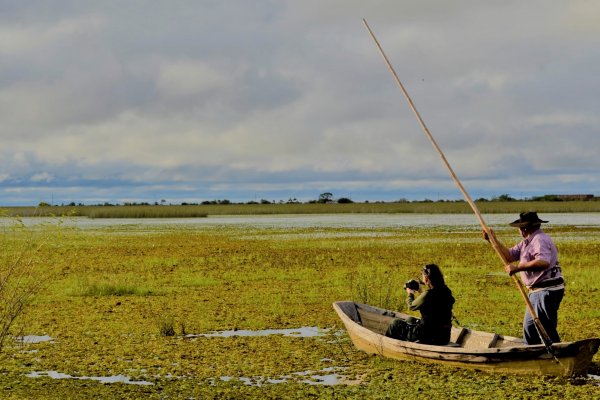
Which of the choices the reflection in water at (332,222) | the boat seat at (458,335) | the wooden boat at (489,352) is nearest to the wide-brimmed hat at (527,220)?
the wooden boat at (489,352)

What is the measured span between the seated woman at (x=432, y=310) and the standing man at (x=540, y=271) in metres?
0.94

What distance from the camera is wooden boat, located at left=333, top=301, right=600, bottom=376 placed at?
27.5 feet

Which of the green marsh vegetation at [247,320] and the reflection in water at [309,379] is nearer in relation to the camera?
the green marsh vegetation at [247,320]

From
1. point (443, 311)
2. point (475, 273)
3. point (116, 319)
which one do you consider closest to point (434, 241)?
point (475, 273)

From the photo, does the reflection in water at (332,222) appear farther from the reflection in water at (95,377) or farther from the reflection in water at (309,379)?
the reflection in water at (309,379)

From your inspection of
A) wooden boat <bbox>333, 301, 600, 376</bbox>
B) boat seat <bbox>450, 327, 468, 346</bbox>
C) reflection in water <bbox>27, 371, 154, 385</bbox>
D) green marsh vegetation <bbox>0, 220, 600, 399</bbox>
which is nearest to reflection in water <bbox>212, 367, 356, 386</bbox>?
green marsh vegetation <bbox>0, 220, 600, 399</bbox>

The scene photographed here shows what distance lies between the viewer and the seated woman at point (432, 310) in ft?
30.6

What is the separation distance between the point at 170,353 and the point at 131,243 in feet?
70.0

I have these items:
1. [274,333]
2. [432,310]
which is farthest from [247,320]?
[432,310]

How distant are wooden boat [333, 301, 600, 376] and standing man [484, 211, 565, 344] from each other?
0.39m

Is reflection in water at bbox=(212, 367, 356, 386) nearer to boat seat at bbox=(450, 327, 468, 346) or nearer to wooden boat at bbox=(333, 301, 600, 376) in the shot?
wooden boat at bbox=(333, 301, 600, 376)

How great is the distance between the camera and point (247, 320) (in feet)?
42.4

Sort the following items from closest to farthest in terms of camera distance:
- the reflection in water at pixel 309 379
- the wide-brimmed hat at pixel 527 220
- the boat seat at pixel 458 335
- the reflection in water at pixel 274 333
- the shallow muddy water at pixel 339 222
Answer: the wide-brimmed hat at pixel 527 220, the reflection in water at pixel 309 379, the boat seat at pixel 458 335, the reflection in water at pixel 274 333, the shallow muddy water at pixel 339 222

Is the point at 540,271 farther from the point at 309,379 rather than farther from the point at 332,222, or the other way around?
the point at 332,222
